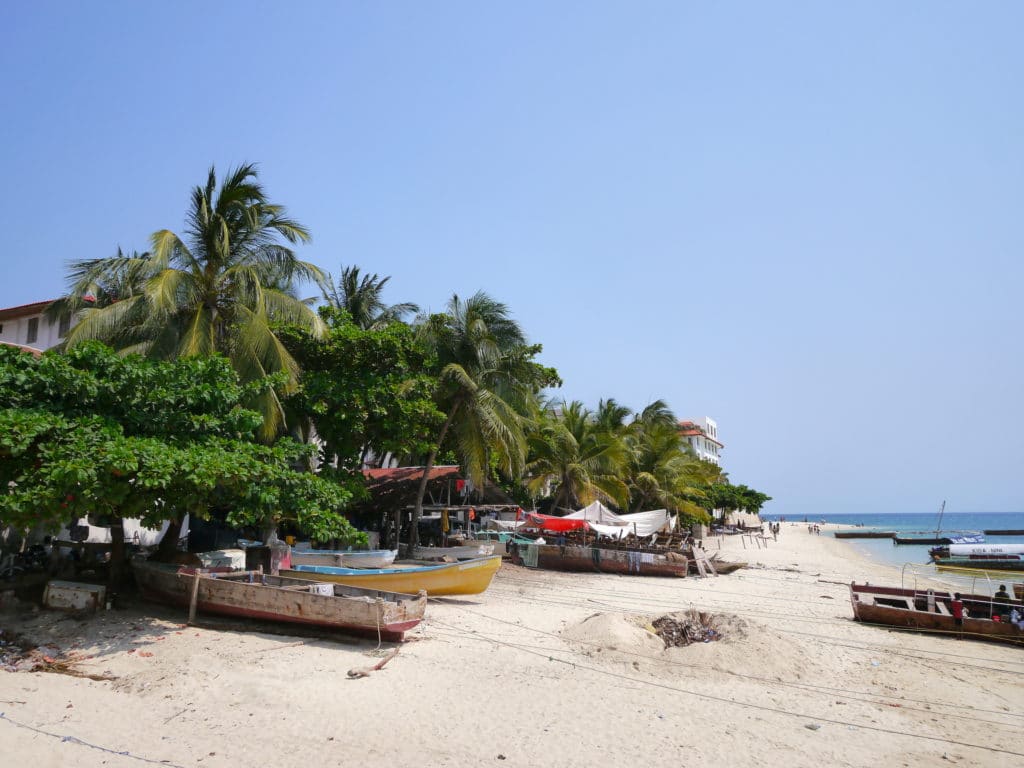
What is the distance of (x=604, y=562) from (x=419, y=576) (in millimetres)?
12153

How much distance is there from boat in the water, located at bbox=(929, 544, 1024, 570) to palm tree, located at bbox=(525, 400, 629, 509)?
23.8 meters

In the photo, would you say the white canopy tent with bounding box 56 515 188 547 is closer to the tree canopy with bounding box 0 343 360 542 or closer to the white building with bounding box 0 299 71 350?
the tree canopy with bounding box 0 343 360 542

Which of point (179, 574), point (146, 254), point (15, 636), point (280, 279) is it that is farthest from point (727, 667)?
point (146, 254)

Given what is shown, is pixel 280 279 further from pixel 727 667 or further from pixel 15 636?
pixel 727 667

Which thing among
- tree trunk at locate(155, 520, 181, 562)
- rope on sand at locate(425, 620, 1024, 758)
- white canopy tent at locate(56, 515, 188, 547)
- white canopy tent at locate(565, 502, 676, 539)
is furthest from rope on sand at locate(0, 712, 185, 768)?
white canopy tent at locate(565, 502, 676, 539)

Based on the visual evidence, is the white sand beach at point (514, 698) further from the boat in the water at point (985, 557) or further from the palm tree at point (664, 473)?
the boat in the water at point (985, 557)

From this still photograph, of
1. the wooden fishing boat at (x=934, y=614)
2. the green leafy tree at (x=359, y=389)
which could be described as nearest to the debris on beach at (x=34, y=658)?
the green leafy tree at (x=359, y=389)

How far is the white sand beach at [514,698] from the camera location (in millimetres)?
7941

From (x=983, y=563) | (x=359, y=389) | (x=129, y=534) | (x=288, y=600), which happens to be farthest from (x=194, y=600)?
(x=983, y=563)

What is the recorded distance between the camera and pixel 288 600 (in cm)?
1230

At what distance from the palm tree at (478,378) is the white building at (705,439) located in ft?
189

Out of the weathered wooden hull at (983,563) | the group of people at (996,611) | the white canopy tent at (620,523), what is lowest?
the weathered wooden hull at (983,563)

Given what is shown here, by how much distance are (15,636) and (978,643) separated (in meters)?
19.5

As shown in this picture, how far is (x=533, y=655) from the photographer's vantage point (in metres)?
12.2
